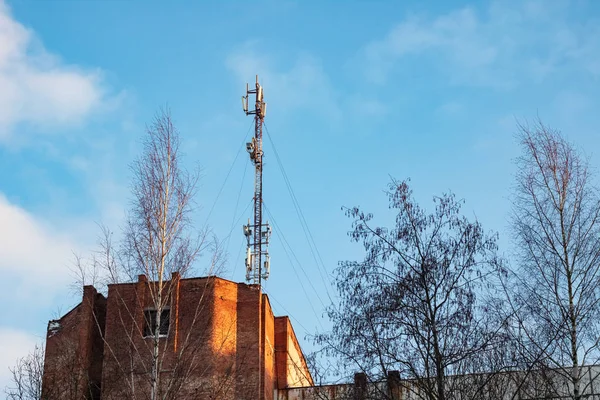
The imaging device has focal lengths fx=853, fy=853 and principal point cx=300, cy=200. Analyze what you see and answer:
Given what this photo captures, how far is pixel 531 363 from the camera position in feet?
63.4

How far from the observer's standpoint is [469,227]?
748 inches

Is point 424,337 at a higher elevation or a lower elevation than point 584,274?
lower

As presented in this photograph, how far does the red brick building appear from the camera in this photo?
97.6 feet

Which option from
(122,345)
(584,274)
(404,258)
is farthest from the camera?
(122,345)

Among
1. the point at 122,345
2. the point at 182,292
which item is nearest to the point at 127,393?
the point at 122,345

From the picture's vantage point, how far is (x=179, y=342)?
30141 millimetres

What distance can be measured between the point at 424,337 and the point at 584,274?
5.51m

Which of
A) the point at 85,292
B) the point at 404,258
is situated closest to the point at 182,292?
the point at 85,292

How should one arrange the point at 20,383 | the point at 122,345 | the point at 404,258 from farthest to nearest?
1. the point at 122,345
2. the point at 20,383
3. the point at 404,258

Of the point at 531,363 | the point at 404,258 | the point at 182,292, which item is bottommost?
the point at 531,363

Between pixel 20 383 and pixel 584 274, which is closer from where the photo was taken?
pixel 584 274

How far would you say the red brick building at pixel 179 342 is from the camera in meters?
29.7

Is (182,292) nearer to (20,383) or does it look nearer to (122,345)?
(122,345)

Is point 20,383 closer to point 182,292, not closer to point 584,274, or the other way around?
point 182,292
